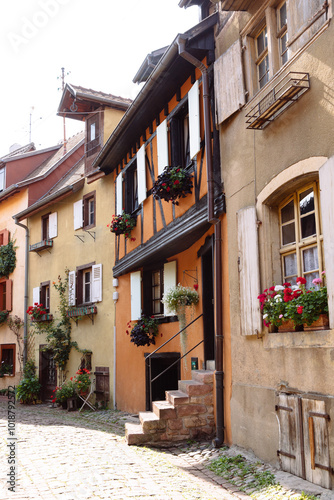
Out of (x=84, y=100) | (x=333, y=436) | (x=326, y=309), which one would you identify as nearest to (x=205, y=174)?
(x=326, y=309)

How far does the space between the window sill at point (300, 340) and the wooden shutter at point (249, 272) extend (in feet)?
0.78

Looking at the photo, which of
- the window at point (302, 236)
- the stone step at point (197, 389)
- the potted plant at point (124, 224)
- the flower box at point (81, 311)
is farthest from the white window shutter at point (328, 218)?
the flower box at point (81, 311)

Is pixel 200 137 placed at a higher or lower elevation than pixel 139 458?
higher

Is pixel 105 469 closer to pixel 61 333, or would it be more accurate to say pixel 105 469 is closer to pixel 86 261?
pixel 86 261

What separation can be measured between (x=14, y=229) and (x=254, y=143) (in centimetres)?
1458

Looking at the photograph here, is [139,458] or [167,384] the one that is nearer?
[139,458]

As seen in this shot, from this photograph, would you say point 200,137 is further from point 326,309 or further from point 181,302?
point 326,309

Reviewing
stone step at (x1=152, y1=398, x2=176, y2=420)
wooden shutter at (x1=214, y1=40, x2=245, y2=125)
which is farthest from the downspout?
stone step at (x1=152, y1=398, x2=176, y2=420)

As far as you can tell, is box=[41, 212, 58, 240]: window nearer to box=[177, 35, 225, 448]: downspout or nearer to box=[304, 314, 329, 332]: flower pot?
box=[177, 35, 225, 448]: downspout

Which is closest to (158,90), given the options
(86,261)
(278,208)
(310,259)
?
(278,208)

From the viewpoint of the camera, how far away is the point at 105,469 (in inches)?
257

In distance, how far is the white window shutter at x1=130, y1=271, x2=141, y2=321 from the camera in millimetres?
12133

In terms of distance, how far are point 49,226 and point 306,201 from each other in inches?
504

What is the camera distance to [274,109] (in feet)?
20.7
